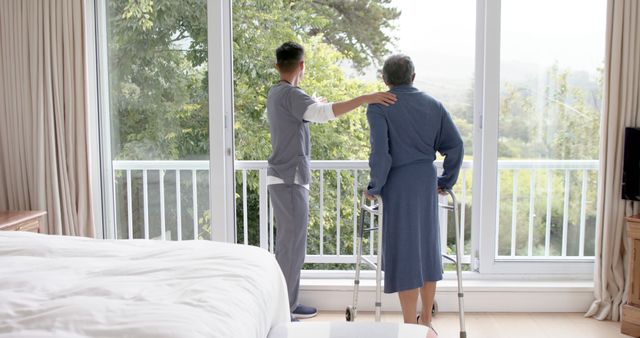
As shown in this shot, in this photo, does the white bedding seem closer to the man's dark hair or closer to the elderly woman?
the elderly woman

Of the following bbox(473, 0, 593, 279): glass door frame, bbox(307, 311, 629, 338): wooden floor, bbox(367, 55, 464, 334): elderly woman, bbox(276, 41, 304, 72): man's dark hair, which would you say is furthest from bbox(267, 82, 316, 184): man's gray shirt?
bbox(473, 0, 593, 279): glass door frame

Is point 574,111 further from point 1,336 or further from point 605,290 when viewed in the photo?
point 1,336

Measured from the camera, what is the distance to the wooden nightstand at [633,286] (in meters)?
3.38

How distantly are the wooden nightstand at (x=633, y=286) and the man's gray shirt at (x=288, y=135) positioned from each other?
1.84 m

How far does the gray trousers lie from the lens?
3.49 meters

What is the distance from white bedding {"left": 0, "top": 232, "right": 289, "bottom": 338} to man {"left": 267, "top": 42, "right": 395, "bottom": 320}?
47.1 inches

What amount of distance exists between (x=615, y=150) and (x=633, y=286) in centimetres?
79

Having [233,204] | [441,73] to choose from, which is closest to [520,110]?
[441,73]

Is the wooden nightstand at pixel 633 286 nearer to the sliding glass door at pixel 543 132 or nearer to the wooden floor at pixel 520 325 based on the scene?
the wooden floor at pixel 520 325

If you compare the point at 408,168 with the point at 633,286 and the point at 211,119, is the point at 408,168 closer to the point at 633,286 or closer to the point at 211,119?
the point at 211,119

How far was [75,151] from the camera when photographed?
12.4 ft

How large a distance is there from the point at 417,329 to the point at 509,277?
2.12 metres

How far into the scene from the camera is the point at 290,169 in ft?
A: 11.3

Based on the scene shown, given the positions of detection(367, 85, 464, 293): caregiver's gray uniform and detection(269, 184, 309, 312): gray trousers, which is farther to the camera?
detection(269, 184, 309, 312): gray trousers
